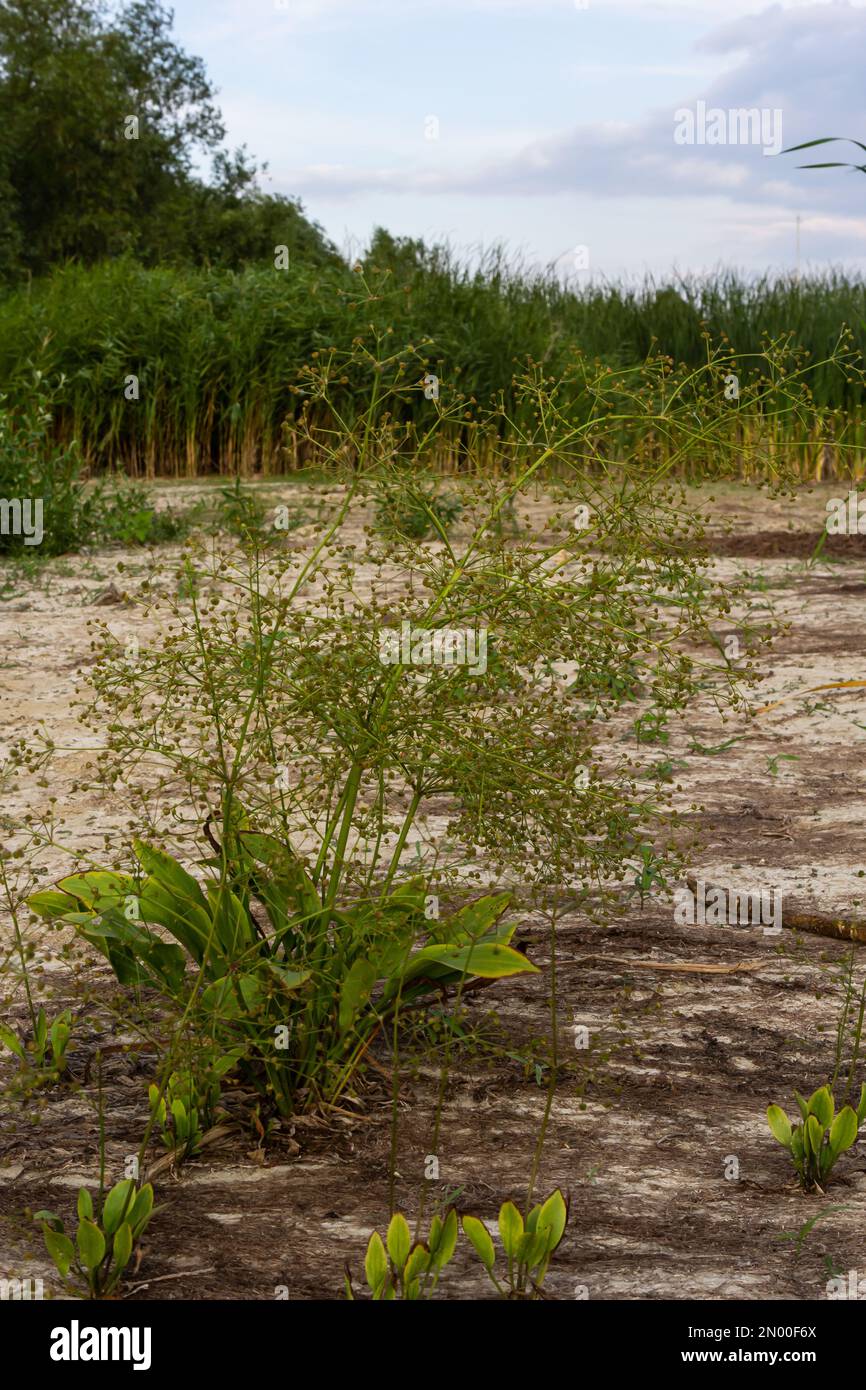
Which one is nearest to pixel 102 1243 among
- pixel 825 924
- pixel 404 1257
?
pixel 404 1257

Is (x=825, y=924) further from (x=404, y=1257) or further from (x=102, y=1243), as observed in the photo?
(x=102, y=1243)

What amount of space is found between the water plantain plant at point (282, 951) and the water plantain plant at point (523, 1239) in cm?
50

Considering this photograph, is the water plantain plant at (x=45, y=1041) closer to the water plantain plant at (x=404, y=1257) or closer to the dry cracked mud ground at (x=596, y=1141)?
the dry cracked mud ground at (x=596, y=1141)

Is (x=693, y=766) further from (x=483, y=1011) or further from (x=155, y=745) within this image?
(x=155, y=745)

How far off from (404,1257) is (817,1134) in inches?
33.8

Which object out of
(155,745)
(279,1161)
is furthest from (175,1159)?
(155,745)

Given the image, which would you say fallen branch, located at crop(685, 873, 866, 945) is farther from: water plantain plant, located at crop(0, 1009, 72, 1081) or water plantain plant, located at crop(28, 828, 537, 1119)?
water plantain plant, located at crop(0, 1009, 72, 1081)

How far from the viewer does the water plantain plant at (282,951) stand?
2.68m

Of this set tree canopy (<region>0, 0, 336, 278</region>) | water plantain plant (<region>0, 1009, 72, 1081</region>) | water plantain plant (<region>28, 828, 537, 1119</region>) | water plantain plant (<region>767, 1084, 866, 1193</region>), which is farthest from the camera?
tree canopy (<region>0, 0, 336, 278</region>)

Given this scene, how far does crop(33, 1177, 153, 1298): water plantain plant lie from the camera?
7.30 feet

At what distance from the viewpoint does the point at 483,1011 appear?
3324mm

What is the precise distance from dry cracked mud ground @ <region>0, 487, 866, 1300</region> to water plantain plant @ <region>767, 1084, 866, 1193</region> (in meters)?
0.05

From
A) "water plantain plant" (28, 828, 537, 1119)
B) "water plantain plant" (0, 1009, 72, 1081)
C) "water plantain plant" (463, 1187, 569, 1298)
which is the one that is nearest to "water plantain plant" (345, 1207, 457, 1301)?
"water plantain plant" (463, 1187, 569, 1298)

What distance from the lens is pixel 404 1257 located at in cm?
218
